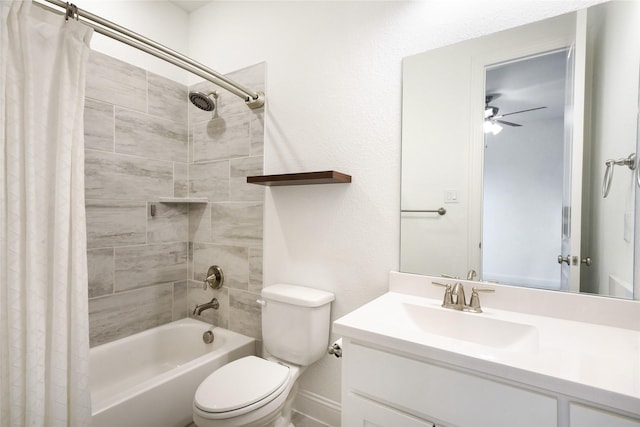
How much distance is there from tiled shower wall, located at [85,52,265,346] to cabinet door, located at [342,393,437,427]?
1.03 metres

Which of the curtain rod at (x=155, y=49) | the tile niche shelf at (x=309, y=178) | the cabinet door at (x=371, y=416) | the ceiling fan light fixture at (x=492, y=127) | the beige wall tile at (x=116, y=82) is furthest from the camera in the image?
the beige wall tile at (x=116, y=82)

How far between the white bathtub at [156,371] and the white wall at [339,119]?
0.57 meters

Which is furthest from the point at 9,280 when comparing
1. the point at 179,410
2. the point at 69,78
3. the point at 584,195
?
the point at 584,195

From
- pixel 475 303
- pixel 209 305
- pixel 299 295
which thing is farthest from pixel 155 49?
pixel 475 303

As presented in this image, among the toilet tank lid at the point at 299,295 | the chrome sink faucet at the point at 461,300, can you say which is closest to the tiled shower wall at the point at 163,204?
the toilet tank lid at the point at 299,295

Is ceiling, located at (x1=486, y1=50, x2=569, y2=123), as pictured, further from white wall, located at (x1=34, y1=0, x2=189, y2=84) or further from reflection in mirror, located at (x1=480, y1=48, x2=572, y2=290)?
white wall, located at (x1=34, y1=0, x2=189, y2=84)

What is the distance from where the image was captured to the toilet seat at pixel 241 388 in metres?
1.20

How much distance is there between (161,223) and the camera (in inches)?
82.7

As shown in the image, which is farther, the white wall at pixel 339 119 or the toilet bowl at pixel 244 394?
the white wall at pixel 339 119

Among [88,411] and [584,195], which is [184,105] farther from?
[584,195]

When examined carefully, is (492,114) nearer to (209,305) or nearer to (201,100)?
(201,100)

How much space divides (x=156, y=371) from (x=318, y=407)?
1.09m

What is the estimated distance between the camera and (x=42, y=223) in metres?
1.04

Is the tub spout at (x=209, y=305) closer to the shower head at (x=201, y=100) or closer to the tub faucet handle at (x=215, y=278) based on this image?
the tub faucet handle at (x=215, y=278)
